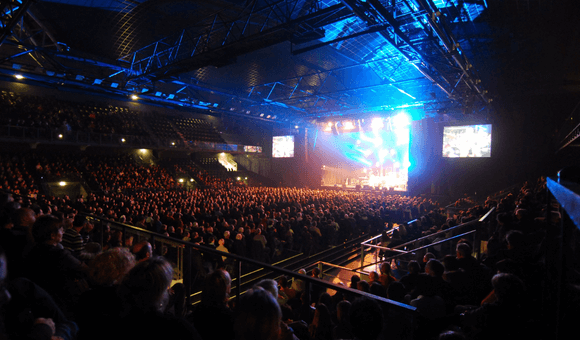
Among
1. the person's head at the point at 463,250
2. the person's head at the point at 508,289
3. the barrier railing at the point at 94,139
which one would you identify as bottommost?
the person's head at the point at 463,250

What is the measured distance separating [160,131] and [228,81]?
9.51 m

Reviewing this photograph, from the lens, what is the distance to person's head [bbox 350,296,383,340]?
1.80 metres

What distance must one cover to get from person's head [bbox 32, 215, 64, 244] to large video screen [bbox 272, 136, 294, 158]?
88.4ft

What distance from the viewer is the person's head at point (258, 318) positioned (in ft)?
4.74

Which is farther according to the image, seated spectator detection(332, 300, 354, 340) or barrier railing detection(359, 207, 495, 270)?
barrier railing detection(359, 207, 495, 270)

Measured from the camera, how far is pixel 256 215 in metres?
12.6

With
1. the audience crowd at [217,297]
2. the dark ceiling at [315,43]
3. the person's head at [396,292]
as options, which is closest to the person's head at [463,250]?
the audience crowd at [217,297]

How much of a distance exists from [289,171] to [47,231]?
27.3 m

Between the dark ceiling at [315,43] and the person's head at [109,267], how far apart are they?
6.83 meters

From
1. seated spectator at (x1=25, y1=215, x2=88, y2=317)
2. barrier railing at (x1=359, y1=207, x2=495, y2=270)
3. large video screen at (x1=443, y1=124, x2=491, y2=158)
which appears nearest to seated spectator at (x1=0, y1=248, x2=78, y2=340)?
seated spectator at (x1=25, y1=215, x2=88, y2=317)

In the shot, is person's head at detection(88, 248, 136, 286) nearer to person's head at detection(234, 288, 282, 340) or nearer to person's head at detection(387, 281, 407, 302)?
person's head at detection(234, 288, 282, 340)

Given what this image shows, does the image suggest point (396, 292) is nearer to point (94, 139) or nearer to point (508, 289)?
point (508, 289)

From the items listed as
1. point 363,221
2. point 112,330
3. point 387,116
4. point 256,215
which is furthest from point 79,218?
point 387,116

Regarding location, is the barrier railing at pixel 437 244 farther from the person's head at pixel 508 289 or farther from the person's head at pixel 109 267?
the person's head at pixel 109 267
